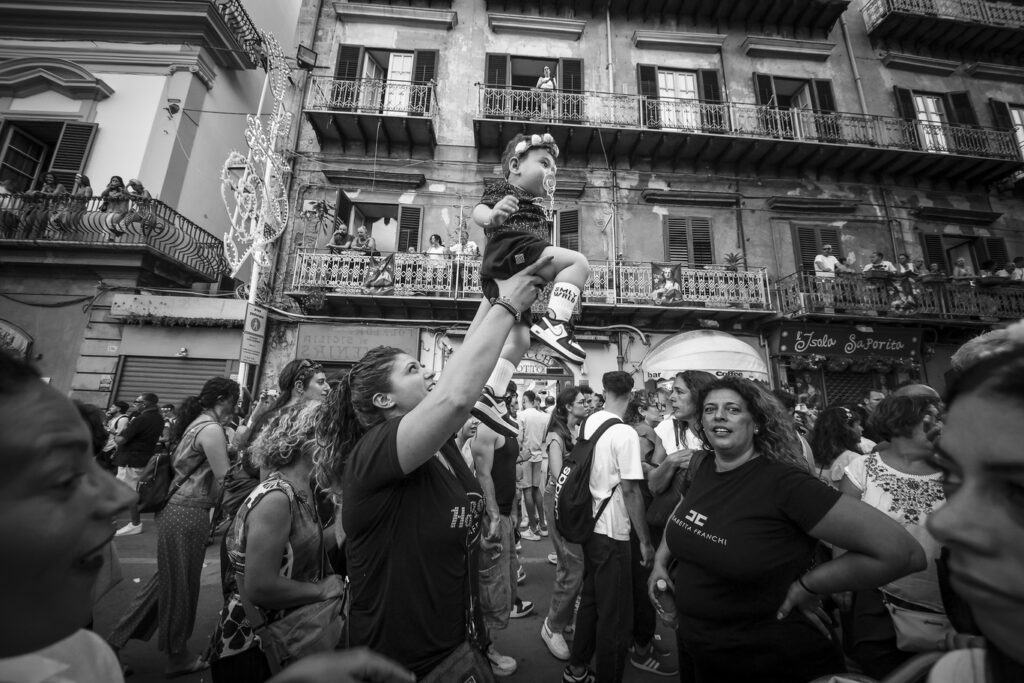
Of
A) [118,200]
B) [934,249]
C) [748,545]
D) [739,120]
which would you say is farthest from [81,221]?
[934,249]

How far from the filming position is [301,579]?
2352mm

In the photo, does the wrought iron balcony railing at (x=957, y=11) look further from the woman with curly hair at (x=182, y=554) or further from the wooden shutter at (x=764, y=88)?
the woman with curly hair at (x=182, y=554)

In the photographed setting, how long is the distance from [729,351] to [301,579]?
33.0 ft

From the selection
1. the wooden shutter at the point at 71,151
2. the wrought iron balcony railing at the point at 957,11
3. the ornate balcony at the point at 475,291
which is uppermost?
the wrought iron balcony railing at the point at 957,11

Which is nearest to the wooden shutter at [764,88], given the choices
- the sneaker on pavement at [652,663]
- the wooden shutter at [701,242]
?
the wooden shutter at [701,242]

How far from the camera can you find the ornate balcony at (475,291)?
468 inches

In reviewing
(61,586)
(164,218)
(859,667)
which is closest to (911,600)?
(859,667)

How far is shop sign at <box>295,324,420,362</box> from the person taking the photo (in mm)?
12055

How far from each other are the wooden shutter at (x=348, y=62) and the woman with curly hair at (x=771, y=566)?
15.3m

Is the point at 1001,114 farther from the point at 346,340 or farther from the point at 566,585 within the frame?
the point at 346,340

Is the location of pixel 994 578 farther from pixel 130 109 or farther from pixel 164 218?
pixel 130 109

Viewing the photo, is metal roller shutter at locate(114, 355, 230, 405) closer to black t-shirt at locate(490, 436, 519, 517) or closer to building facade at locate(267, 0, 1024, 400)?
building facade at locate(267, 0, 1024, 400)

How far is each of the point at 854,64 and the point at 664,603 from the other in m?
19.0

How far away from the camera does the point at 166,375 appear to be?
11469 millimetres
